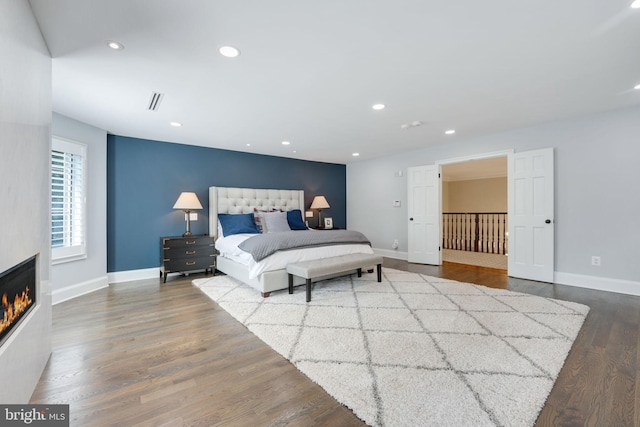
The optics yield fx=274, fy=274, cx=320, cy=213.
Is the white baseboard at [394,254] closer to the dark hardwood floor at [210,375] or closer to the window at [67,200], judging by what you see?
the dark hardwood floor at [210,375]

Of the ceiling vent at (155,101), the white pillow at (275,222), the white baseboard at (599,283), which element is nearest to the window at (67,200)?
the ceiling vent at (155,101)

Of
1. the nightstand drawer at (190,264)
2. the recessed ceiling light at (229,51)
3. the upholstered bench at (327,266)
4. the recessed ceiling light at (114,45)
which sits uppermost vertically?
the recessed ceiling light at (229,51)

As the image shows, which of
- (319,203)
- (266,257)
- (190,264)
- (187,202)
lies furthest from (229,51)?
(319,203)

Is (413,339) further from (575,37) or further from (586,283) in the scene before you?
(586,283)

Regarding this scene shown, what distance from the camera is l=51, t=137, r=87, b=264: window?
349cm

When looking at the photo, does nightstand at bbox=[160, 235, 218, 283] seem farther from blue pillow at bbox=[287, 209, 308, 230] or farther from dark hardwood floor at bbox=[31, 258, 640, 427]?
blue pillow at bbox=[287, 209, 308, 230]

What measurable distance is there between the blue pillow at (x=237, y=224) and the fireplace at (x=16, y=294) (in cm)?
305

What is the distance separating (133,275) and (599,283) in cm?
690

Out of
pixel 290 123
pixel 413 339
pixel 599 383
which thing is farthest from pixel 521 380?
pixel 290 123

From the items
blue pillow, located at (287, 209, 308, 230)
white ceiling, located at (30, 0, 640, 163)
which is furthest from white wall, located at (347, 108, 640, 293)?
blue pillow, located at (287, 209, 308, 230)

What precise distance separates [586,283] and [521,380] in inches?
125

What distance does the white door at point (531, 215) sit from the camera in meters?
4.09

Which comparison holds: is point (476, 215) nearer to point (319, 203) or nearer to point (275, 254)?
point (319, 203)

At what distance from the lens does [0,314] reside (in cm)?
131
